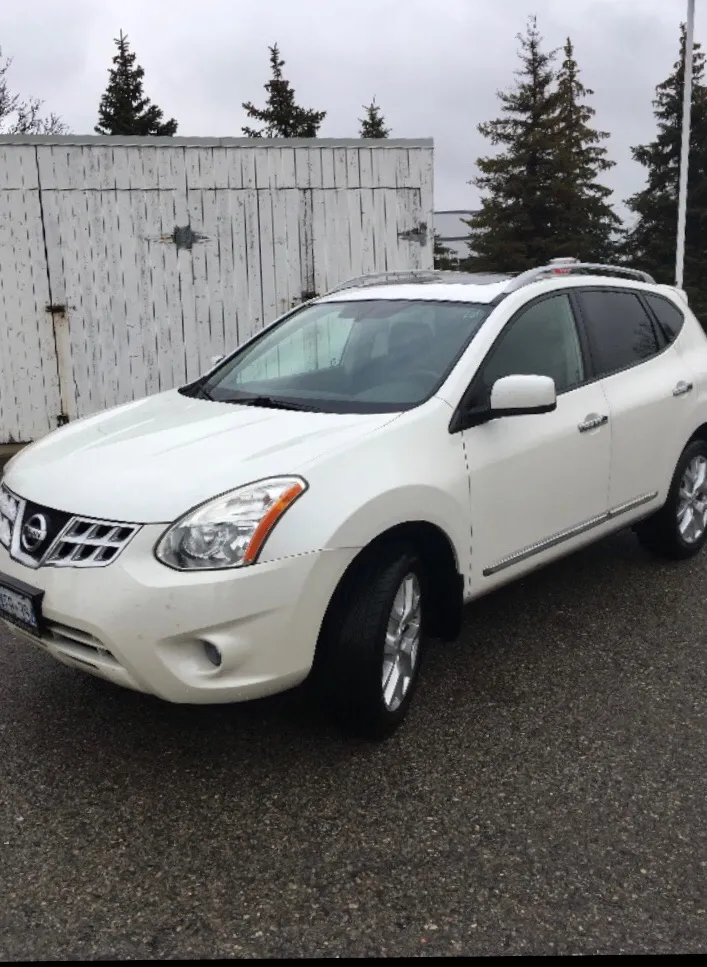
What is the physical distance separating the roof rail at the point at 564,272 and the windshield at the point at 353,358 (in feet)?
1.14

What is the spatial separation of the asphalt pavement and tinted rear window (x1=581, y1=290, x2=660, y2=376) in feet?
4.54

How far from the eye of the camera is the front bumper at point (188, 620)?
9.21ft

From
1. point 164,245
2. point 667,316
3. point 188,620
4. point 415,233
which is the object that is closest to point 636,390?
point 667,316

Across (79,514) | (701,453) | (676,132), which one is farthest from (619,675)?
(676,132)

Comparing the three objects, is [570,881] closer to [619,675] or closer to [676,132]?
[619,675]

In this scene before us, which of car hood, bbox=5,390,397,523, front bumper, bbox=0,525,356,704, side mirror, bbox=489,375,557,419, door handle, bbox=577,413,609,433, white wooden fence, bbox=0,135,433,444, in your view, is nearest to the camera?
front bumper, bbox=0,525,356,704

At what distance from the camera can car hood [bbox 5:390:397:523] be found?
116 inches

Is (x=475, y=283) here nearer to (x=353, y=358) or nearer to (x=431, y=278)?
(x=431, y=278)

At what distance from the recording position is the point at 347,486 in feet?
10.1

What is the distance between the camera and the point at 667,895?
99.3 inches

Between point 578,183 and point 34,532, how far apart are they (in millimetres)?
39133

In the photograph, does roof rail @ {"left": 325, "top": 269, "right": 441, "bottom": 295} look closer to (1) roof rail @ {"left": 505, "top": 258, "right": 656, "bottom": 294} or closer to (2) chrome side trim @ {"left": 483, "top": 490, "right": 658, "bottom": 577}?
(1) roof rail @ {"left": 505, "top": 258, "right": 656, "bottom": 294}

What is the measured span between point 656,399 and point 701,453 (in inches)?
28.9

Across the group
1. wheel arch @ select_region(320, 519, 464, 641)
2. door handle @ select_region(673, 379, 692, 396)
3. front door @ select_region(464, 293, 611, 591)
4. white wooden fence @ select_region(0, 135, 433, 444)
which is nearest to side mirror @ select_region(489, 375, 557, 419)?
front door @ select_region(464, 293, 611, 591)
